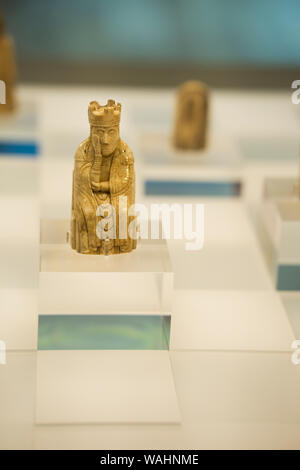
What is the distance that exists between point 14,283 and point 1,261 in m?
0.32

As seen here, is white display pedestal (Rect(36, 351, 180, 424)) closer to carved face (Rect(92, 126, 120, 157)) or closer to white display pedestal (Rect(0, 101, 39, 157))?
carved face (Rect(92, 126, 120, 157))

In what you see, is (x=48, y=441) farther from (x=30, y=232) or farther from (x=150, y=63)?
(x=150, y=63)

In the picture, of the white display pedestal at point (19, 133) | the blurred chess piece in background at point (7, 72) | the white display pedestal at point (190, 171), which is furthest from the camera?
the blurred chess piece in background at point (7, 72)

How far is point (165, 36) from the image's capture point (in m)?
9.57

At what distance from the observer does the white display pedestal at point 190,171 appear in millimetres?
6281

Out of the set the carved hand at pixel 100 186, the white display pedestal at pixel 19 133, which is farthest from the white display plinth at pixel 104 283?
the white display pedestal at pixel 19 133

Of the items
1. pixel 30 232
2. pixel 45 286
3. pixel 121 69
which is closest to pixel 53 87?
pixel 121 69

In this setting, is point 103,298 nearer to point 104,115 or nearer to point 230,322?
point 230,322

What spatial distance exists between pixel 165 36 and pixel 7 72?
2.97 metres

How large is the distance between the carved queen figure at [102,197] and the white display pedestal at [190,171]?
1835 millimetres

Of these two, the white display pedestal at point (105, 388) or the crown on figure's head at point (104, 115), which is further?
the crown on figure's head at point (104, 115)

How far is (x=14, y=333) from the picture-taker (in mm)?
4195

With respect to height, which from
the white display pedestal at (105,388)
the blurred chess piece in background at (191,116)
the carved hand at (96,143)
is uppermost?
the blurred chess piece in background at (191,116)

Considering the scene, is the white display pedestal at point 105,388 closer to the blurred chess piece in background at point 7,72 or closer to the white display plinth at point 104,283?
the white display plinth at point 104,283
